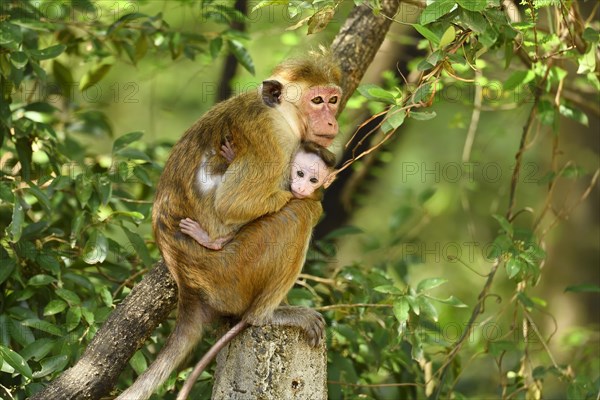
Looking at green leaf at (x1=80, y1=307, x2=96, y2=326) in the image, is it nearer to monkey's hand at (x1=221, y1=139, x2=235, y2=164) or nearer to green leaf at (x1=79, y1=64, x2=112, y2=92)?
monkey's hand at (x1=221, y1=139, x2=235, y2=164)

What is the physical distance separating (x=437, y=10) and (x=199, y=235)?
78.8 inches

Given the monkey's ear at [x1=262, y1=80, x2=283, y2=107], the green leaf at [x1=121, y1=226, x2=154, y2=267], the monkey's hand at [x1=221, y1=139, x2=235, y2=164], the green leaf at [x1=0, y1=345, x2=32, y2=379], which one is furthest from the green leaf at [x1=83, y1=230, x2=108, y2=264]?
the monkey's ear at [x1=262, y1=80, x2=283, y2=107]

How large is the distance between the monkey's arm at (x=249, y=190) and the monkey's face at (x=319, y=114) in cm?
46

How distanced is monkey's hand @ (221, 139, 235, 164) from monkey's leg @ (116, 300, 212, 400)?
0.92 m

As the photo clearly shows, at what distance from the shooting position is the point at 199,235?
5.48 m

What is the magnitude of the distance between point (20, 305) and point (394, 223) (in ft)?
11.3

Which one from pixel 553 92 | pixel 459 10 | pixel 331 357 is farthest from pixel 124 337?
pixel 553 92

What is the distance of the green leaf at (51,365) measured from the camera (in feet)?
18.0

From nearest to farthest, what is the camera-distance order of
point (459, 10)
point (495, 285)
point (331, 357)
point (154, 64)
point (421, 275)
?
1. point (459, 10)
2. point (331, 357)
3. point (154, 64)
4. point (495, 285)
5. point (421, 275)

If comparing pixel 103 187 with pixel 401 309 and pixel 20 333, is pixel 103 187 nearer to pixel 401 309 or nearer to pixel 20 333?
pixel 20 333

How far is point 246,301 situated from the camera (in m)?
5.48

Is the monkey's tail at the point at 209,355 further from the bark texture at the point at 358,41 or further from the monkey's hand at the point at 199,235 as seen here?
the bark texture at the point at 358,41

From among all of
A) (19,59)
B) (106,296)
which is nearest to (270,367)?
(106,296)

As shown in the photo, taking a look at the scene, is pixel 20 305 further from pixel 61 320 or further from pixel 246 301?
pixel 246 301
